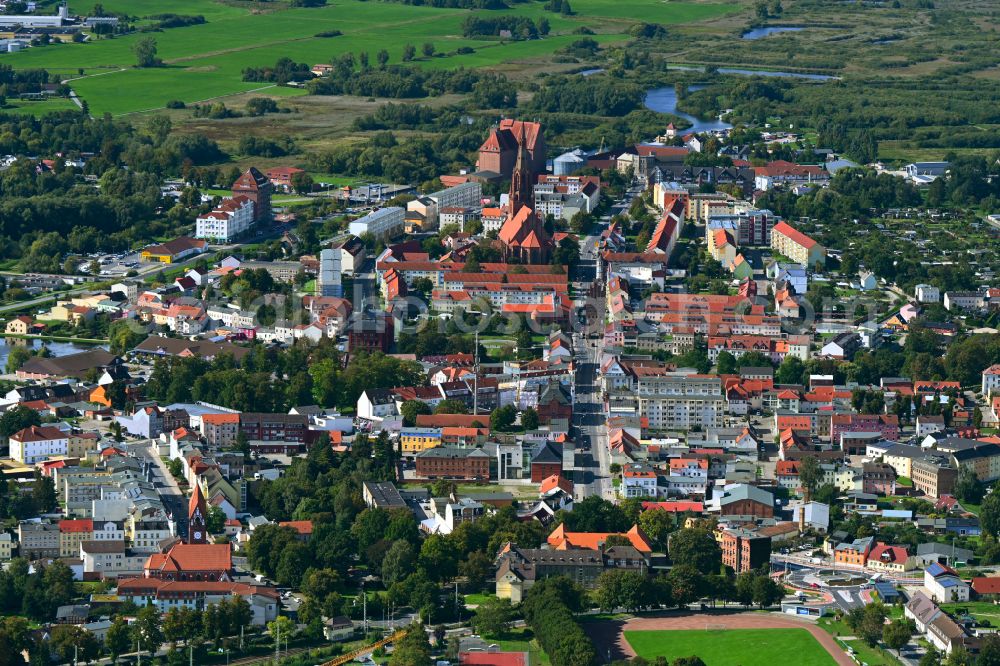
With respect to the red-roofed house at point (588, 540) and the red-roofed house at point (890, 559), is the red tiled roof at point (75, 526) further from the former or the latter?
the red-roofed house at point (890, 559)

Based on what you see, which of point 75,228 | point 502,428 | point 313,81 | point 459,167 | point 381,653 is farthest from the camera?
point 313,81

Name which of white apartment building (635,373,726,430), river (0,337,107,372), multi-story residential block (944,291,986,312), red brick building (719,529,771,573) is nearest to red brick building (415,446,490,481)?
white apartment building (635,373,726,430)

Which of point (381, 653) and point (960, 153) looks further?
point (960, 153)

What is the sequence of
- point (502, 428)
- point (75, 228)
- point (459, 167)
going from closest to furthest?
1. point (502, 428)
2. point (75, 228)
3. point (459, 167)

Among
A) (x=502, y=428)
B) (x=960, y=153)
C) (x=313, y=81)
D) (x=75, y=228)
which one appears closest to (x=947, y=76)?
(x=960, y=153)

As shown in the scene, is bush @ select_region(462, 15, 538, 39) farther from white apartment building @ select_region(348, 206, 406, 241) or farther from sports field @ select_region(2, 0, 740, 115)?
white apartment building @ select_region(348, 206, 406, 241)

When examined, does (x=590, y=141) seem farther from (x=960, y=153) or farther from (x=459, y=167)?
(x=960, y=153)
